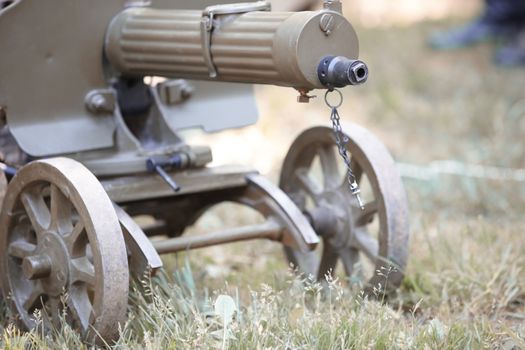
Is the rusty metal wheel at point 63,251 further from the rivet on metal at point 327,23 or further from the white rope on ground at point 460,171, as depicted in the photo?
the white rope on ground at point 460,171

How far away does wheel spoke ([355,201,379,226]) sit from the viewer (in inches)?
148

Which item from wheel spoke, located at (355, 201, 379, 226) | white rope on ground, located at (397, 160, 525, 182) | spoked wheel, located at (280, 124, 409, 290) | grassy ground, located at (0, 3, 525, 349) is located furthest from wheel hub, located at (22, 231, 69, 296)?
white rope on ground, located at (397, 160, 525, 182)

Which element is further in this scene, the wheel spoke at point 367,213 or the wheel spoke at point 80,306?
the wheel spoke at point 367,213

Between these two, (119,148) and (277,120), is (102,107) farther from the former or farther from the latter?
(277,120)

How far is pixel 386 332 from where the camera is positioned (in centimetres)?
312

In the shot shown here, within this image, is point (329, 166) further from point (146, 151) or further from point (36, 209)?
point (36, 209)

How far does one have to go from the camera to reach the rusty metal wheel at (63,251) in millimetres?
3100

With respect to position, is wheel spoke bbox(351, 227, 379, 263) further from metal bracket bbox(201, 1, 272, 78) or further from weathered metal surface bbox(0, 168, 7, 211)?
weathered metal surface bbox(0, 168, 7, 211)

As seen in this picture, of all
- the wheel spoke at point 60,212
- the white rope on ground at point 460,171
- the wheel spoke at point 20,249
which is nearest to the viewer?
the wheel spoke at point 60,212

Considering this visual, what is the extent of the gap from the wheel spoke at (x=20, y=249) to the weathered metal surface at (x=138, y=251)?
321 millimetres

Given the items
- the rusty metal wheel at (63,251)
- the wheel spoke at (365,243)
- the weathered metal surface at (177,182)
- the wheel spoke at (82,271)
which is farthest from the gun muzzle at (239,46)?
the wheel spoke at (365,243)

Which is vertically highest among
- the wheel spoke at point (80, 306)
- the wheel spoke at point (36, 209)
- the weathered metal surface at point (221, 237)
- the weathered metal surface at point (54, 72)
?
the weathered metal surface at point (54, 72)

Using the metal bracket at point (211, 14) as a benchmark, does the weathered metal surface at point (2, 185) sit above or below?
below

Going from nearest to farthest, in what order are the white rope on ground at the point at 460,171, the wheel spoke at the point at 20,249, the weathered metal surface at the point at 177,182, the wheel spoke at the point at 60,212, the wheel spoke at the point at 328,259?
1. the wheel spoke at the point at 60,212
2. the wheel spoke at the point at 20,249
3. the weathered metal surface at the point at 177,182
4. the wheel spoke at the point at 328,259
5. the white rope on ground at the point at 460,171
